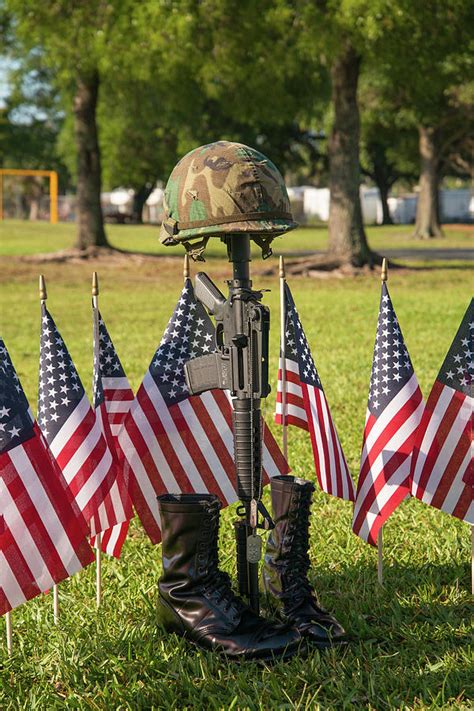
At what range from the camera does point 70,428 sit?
13.0 ft

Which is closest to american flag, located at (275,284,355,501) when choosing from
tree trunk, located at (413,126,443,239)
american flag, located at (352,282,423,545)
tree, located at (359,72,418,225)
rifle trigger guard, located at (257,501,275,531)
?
american flag, located at (352,282,423,545)

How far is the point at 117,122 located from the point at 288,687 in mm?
49174

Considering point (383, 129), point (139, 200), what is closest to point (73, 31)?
point (383, 129)

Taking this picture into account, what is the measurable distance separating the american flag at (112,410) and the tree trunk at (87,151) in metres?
19.8

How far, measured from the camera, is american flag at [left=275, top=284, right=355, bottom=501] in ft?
14.3

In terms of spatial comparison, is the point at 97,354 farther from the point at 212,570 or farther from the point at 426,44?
the point at 426,44

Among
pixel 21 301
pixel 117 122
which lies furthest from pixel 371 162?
pixel 21 301

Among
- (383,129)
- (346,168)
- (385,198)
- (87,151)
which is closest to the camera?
(346,168)

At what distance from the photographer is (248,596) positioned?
3807 mm

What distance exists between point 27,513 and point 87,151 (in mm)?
20901

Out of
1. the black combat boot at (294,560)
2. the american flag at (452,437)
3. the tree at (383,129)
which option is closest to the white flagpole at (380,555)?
the american flag at (452,437)

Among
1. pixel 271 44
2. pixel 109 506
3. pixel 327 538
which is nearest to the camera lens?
pixel 109 506

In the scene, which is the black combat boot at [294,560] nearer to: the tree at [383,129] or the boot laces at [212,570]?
the boot laces at [212,570]

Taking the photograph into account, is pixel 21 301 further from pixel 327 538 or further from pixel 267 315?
pixel 267 315
